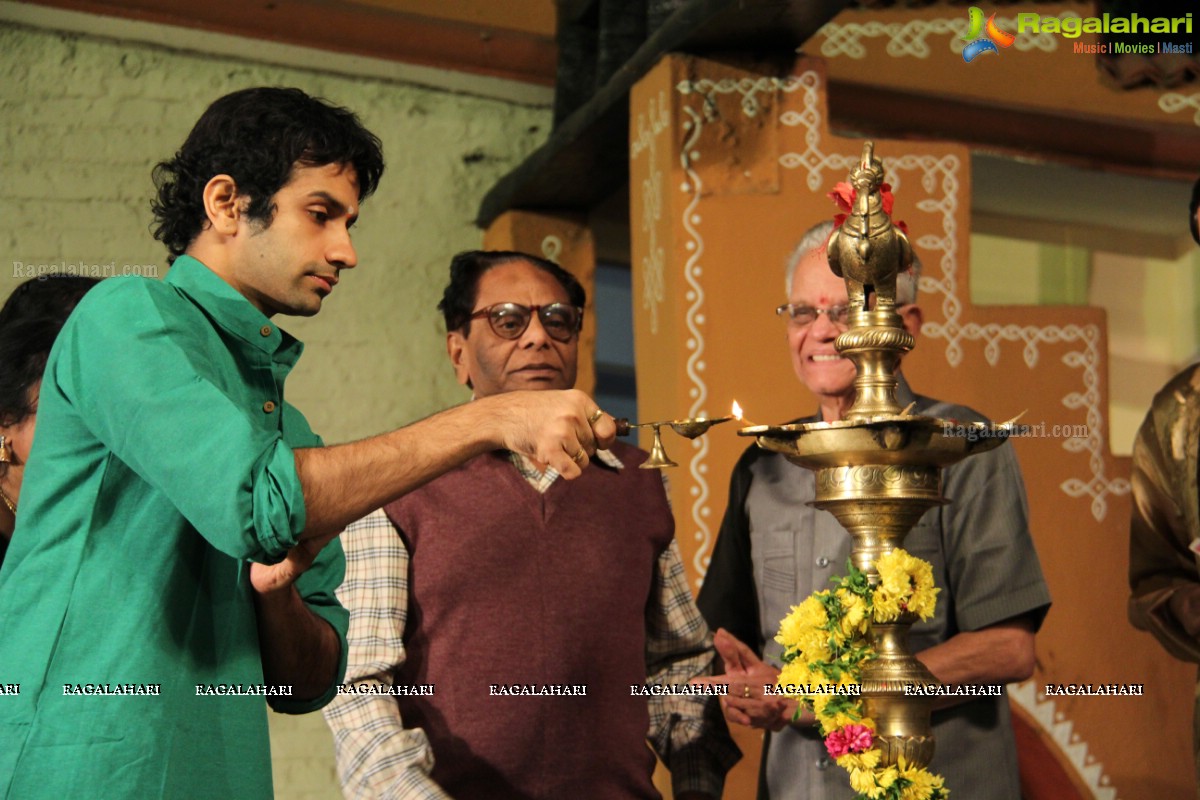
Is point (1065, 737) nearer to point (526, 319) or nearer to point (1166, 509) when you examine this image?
point (1166, 509)

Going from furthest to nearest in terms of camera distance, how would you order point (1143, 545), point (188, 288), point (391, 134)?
point (391, 134) → point (1143, 545) → point (188, 288)

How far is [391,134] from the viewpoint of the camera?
530 centimetres

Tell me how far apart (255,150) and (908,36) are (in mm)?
3491

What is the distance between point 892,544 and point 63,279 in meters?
1.66

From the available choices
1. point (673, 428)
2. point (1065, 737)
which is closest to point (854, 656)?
point (673, 428)

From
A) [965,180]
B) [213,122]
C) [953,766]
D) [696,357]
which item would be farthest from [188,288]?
[965,180]

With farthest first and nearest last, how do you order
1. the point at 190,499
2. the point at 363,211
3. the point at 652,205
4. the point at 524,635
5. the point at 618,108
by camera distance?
the point at 363,211, the point at 618,108, the point at 652,205, the point at 524,635, the point at 190,499

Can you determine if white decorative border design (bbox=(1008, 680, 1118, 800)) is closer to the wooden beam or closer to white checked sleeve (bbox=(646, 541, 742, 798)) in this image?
white checked sleeve (bbox=(646, 541, 742, 798))

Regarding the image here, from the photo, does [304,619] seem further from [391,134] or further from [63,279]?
[391,134]

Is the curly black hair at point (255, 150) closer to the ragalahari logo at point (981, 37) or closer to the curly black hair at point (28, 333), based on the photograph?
the curly black hair at point (28, 333)

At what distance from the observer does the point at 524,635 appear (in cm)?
264

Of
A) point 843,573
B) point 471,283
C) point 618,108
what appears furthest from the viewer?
point 618,108

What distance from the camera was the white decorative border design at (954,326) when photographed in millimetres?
4086

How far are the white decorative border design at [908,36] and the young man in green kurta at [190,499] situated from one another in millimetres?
3301
